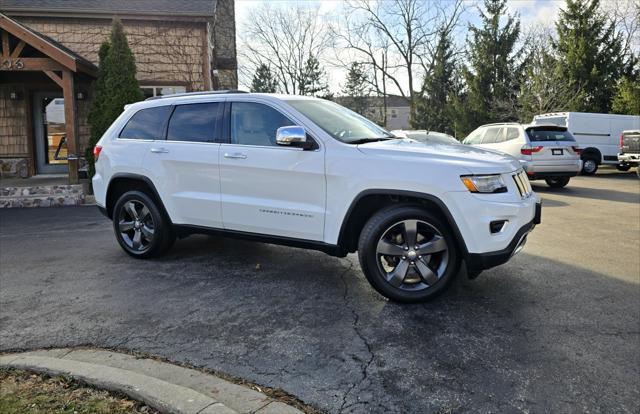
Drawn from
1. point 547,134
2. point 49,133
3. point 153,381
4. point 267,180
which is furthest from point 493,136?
point 49,133

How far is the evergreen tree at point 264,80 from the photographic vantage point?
A: 47.7 meters

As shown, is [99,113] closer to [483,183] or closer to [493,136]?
[493,136]

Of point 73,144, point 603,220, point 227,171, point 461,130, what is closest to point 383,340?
point 227,171

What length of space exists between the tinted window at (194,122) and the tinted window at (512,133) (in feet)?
32.6

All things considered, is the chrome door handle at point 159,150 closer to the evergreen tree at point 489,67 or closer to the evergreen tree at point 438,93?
the evergreen tree at point 489,67

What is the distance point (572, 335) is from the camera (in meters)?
3.51

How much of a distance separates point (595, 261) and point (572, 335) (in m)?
2.41

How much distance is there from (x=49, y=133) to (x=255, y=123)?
11511mm

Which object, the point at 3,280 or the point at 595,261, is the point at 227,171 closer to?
the point at 3,280

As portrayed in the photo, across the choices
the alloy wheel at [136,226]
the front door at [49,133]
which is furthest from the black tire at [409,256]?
the front door at [49,133]

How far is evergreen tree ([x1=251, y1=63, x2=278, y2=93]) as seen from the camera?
4766 centimetres

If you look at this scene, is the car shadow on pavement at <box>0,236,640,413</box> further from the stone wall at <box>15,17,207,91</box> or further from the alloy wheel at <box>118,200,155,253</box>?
the stone wall at <box>15,17,207,91</box>

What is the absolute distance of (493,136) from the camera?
13.4 meters

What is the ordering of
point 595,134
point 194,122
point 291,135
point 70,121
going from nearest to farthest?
point 291,135, point 194,122, point 70,121, point 595,134
